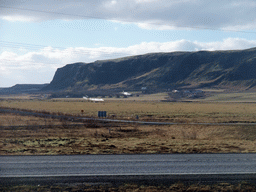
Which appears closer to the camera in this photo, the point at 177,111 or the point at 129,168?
the point at 129,168

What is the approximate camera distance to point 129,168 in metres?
15.1

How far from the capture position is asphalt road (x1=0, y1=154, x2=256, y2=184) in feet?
43.9

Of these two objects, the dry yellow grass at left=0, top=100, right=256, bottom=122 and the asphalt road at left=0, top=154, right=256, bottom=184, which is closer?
the asphalt road at left=0, top=154, right=256, bottom=184

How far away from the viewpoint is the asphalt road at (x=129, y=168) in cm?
1337

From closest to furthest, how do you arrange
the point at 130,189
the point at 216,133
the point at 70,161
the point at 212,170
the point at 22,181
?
the point at 130,189
the point at 22,181
the point at 212,170
the point at 70,161
the point at 216,133

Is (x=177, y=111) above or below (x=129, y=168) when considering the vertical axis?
below

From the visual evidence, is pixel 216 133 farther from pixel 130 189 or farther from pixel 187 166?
pixel 130 189

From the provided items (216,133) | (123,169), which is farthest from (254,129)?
(123,169)

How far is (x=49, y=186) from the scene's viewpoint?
40.4ft

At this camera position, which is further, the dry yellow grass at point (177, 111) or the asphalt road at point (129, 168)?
the dry yellow grass at point (177, 111)

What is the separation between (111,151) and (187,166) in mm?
6033

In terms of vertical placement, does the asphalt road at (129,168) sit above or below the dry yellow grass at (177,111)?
above

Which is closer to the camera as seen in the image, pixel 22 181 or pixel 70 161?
pixel 22 181

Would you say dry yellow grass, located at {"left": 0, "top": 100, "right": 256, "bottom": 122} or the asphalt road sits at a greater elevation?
the asphalt road
